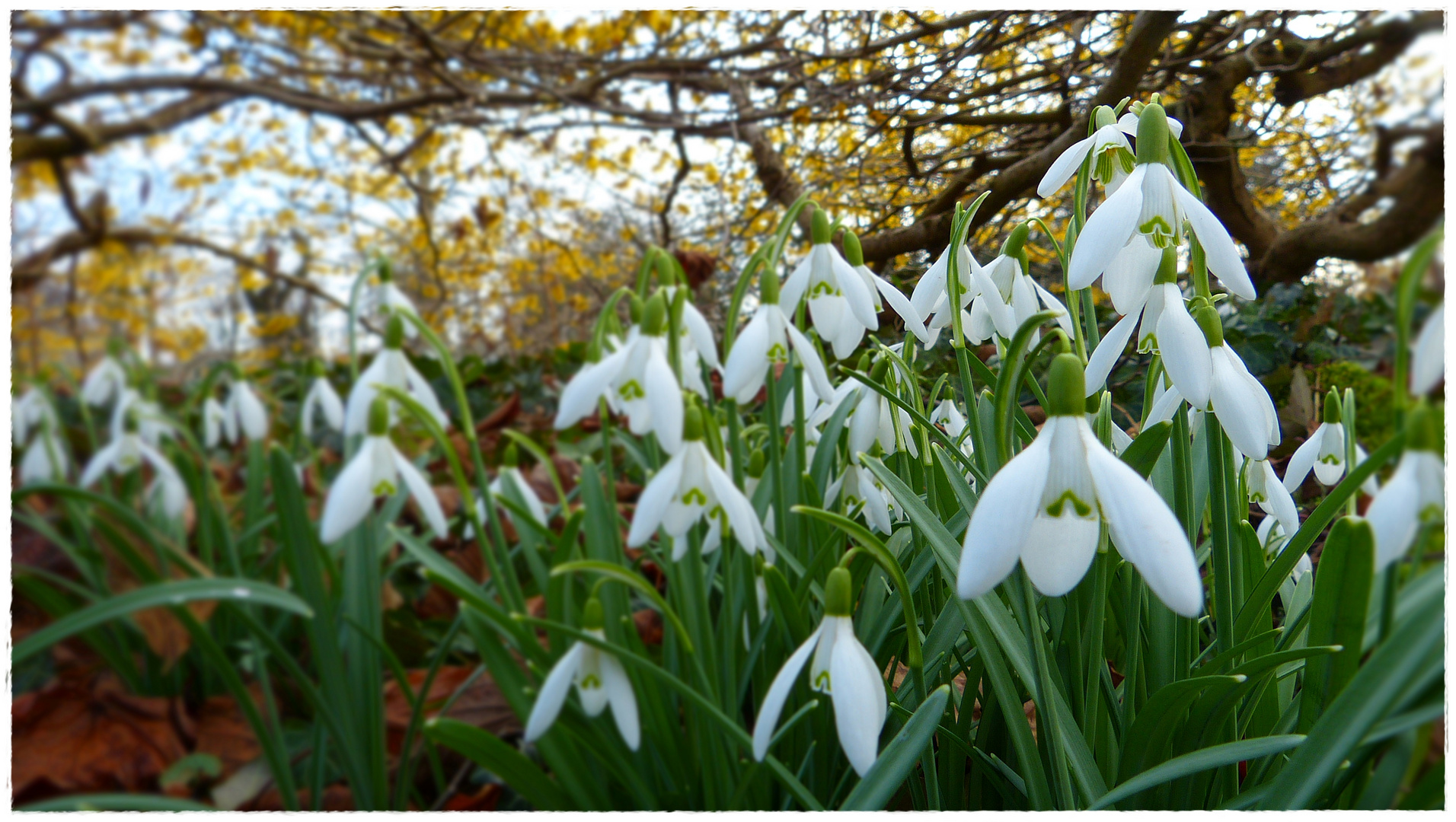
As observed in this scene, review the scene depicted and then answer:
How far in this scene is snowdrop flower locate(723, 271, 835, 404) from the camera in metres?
0.74

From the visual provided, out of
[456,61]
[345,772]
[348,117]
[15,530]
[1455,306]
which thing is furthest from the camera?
[456,61]

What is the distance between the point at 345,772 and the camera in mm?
778

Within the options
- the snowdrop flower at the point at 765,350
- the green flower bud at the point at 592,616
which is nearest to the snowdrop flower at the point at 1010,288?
the snowdrop flower at the point at 765,350

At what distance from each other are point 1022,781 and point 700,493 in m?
0.33

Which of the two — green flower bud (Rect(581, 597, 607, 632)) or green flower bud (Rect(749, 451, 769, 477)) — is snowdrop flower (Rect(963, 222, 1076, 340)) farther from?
green flower bud (Rect(581, 597, 607, 632))

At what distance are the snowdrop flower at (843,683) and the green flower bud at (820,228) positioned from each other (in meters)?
0.34

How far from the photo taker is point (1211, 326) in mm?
549

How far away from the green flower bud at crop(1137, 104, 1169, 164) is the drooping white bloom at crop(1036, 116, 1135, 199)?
0.09 m

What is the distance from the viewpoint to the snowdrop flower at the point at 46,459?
662 millimetres

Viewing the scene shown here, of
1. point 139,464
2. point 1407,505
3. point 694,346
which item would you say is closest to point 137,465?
point 139,464

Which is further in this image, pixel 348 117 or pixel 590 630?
pixel 348 117

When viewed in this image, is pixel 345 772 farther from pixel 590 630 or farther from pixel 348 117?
pixel 348 117

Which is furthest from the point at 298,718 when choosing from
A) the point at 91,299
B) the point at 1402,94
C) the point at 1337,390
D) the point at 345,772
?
the point at 1402,94

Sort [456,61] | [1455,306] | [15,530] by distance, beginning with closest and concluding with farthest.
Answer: [1455,306] < [15,530] < [456,61]
